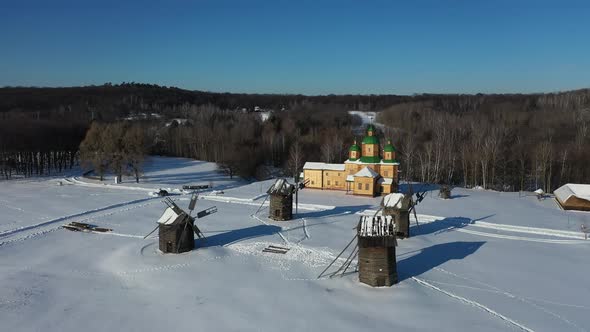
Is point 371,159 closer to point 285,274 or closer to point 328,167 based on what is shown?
point 328,167

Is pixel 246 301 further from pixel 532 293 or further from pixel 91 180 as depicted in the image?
pixel 91 180

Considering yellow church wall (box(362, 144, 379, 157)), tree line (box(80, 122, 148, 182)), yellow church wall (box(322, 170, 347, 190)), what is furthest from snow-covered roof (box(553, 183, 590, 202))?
tree line (box(80, 122, 148, 182))

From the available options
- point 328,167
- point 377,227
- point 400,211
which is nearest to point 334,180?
point 328,167

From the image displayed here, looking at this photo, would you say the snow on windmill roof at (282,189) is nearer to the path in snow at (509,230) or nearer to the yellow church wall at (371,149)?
the path in snow at (509,230)

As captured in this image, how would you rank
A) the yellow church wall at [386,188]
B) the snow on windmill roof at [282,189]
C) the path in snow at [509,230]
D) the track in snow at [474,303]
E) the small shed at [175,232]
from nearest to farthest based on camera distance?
the track in snow at [474,303]
the small shed at [175,232]
the path in snow at [509,230]
the snow on windmill roof at [282,189]
the yellow church wall at [386,188]

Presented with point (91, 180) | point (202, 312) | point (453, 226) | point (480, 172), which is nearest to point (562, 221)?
point (453, 226)

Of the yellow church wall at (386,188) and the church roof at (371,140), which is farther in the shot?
the church roof at (371,140)

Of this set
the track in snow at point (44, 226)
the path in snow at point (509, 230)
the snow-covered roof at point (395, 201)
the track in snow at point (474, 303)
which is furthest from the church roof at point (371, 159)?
the track in snow at point (474, 303)
